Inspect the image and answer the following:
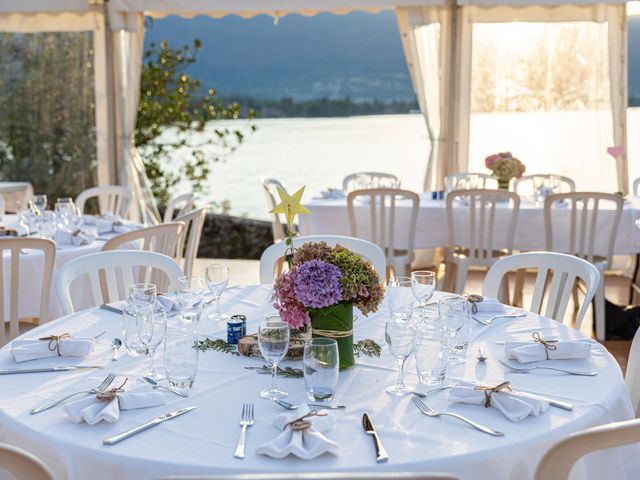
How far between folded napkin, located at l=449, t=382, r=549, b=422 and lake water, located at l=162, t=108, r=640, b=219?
223 inches

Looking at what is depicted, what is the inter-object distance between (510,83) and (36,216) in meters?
4.45

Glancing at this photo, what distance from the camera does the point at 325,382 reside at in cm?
203

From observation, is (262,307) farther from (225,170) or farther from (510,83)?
(225,170)

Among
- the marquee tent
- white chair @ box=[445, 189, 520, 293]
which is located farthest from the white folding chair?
the marquee tent

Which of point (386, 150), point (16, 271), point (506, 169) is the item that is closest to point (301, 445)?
point (16, 271)

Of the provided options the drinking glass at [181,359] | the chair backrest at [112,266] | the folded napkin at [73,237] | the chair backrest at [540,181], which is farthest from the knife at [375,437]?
the chair backrest at [540,181]

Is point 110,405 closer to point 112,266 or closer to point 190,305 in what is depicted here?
point 190,305

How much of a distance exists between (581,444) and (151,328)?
44.2 inches

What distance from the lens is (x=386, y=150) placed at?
23672mm

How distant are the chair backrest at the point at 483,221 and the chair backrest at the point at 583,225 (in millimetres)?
253

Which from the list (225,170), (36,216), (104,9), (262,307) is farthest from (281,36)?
(262,307)

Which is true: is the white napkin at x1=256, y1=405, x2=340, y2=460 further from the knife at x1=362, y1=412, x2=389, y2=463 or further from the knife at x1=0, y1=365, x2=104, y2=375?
the knife at x1=0, y1=365, x2=104, y2=375

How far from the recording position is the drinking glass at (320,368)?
1.97m

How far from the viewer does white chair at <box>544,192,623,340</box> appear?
512cm
